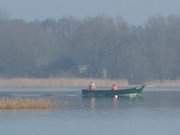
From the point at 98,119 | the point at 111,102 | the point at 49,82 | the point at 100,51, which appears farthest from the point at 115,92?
the point at 100,51

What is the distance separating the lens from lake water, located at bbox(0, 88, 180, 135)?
32.3 m

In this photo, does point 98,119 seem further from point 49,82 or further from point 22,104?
point 49,82

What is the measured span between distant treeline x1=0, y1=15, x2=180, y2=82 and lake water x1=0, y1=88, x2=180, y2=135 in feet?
96.2

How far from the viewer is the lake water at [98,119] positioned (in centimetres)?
3234

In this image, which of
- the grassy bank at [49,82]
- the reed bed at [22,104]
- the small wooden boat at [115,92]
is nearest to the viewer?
the reed bed at [22,104]

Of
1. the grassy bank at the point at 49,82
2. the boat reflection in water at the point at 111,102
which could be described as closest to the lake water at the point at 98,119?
the boat reflection in water at the point at 111,102

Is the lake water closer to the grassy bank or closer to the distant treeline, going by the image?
the grassy bank

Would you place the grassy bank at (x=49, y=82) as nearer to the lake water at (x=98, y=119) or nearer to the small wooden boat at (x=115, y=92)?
the small wooden boat at (x=115, y=92)

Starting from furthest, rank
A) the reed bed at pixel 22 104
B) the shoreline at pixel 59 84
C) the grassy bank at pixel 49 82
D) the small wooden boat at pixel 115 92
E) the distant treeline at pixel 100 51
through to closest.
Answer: the distant treeline at pixel 100 51, the grassy bank at pixel 49 82, the shoreline at pixel 59 84, the small wooden boat at pixel 115 92, the reed bed at pixel 22 104

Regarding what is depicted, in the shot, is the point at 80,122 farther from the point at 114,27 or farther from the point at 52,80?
the point at 114,27

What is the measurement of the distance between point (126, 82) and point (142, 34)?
50.8 ft

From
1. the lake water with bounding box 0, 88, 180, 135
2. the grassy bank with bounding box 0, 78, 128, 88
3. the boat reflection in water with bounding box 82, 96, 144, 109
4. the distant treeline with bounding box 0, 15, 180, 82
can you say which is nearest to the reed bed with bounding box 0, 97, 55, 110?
the lake water with bounding box 0, 88, 180, 135

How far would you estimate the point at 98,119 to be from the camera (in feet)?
123

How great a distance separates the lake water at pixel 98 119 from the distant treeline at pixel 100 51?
29.3m
